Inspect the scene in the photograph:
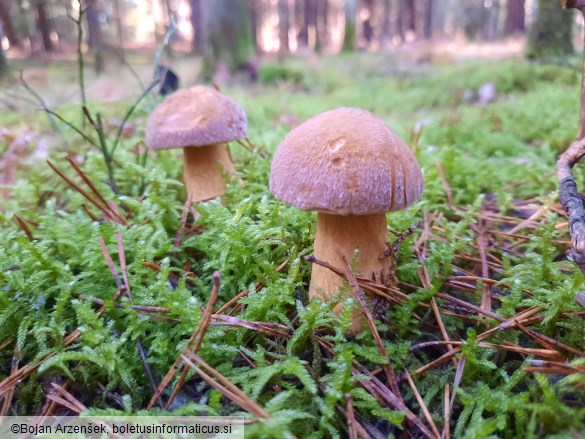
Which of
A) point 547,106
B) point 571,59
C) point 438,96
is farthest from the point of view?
point 438,96

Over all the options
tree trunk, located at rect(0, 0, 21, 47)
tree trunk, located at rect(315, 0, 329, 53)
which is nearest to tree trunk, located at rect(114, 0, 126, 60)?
tree trunk, located at rect(0, 0, 21, 47)

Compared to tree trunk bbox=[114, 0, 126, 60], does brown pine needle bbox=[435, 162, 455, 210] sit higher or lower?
lower

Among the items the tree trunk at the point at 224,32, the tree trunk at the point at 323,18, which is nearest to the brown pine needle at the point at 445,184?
the tree trunk at the point at 224,32

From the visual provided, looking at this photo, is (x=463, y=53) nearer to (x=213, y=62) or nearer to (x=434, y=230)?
(x=213, y=62)

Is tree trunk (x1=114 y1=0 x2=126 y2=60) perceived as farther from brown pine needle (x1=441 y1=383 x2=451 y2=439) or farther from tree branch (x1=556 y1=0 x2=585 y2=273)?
brown pine needle (x1=441 y1=383 x2=451 y2=439)

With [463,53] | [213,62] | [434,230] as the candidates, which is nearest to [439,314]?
[434,230]

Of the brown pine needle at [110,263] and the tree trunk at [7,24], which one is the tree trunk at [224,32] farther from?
the tree trunk at [7,24]
